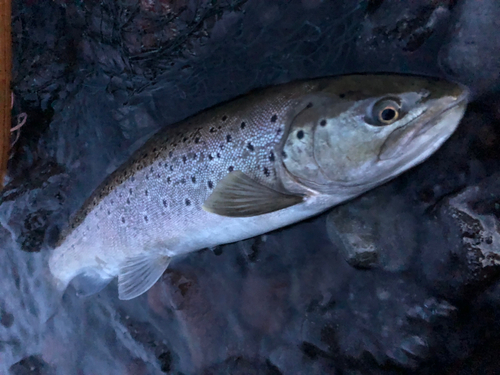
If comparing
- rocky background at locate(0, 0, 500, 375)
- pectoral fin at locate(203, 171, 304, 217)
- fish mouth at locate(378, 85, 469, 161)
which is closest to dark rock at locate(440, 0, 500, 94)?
rocky background at locate(0, 0, 500, 375)

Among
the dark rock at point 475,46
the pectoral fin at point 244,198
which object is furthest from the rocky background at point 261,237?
the pectoral fin at point 244,198

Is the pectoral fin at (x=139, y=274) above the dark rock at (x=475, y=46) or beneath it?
beneath

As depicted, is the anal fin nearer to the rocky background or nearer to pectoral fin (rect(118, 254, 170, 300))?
the rocky background

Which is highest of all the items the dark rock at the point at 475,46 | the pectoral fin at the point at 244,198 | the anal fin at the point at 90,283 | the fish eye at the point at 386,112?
the dark rock at the point at 475,46

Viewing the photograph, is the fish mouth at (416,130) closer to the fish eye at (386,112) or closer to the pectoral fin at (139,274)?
the fish eye at (386,112)

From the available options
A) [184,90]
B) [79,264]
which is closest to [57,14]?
[184,90]

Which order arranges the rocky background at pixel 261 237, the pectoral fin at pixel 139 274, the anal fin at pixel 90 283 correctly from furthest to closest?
the anal fin at pixel 90 283
the pectoral fin at pixel 139 274
the rocky background at pixel 261 237

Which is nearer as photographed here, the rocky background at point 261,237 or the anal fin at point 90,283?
the rocky background at point 261,237

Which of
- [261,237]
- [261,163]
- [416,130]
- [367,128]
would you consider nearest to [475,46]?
[416,130]
